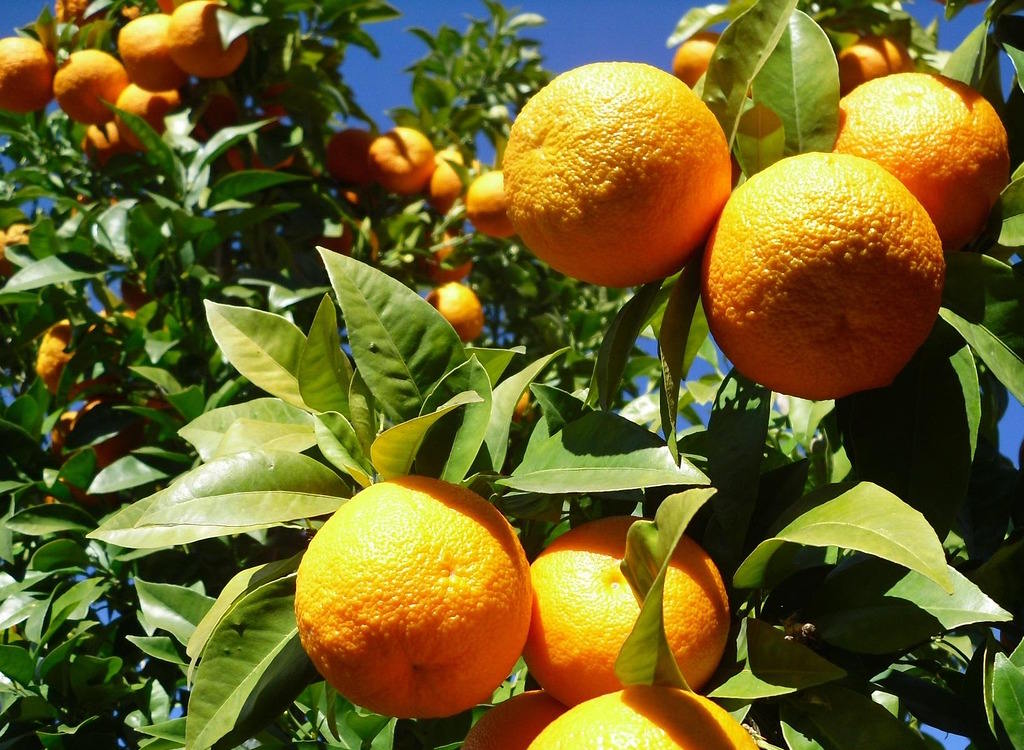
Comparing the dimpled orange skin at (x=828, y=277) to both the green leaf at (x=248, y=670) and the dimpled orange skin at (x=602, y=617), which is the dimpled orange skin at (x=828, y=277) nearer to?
the dimpled orange skin at (x=602, y=617)

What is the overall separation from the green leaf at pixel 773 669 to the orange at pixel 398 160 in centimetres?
185

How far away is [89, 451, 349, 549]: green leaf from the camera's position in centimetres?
81

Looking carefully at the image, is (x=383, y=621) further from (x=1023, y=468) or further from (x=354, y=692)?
(x=1023, y=468)

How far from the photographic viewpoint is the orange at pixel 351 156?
244 cm

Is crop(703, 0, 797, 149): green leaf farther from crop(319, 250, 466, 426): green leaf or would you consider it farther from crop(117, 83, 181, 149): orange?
crop(117, 83, 181, 149): orange

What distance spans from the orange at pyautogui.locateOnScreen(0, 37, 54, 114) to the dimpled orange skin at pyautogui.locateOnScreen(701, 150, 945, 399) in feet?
7.19

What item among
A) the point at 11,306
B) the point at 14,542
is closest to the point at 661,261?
the point at 14,542

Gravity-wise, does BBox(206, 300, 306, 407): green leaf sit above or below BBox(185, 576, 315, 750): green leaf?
above

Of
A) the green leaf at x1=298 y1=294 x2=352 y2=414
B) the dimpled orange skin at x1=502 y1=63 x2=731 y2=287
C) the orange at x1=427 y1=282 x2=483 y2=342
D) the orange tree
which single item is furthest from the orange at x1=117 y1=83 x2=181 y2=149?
the dimpled orange skin at x1=502 y1=63 x2=731 y2=287

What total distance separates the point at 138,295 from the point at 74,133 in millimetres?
625

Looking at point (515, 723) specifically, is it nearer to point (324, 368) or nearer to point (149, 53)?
point (324, 368)

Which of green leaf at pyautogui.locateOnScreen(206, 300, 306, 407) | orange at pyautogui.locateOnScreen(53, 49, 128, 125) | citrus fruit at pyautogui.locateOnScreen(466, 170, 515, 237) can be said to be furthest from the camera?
citrus fruit at pyautogui.locateOnScreen(466, 170, 515, 237)

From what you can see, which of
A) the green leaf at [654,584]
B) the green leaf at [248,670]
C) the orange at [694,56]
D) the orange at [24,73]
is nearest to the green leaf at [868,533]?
the green leaf at [654,584]

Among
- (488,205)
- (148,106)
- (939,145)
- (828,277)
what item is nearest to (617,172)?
(828,277)
